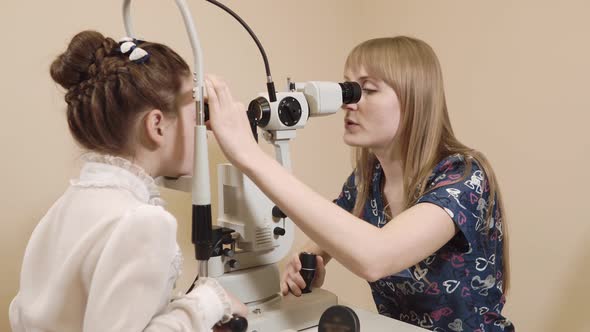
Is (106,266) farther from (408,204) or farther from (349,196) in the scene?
(349,196)

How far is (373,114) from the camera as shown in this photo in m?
1.32

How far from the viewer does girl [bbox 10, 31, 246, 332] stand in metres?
0.76

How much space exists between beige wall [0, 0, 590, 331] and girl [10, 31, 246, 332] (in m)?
0.52

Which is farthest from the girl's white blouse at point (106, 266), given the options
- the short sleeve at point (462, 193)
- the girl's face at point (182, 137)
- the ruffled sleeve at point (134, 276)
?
the short sleeve at point (462, 193)

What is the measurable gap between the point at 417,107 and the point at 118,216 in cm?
80

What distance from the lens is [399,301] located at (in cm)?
137

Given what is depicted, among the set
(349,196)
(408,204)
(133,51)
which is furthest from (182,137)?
(349,196)

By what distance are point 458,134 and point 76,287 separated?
1466 millimetres

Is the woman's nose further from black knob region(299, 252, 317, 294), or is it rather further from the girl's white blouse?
the girl's white blouse

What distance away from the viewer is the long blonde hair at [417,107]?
1.30 metres

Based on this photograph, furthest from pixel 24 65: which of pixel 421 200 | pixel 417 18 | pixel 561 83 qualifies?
pixel 561 83

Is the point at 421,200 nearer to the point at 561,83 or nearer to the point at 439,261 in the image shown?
the point at 439,261

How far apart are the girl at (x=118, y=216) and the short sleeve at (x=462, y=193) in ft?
1.63

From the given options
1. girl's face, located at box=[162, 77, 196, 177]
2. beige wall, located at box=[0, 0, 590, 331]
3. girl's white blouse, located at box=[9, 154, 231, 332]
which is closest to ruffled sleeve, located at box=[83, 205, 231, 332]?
girl's white blouse, located at box=[9, 154, 231, 332]
